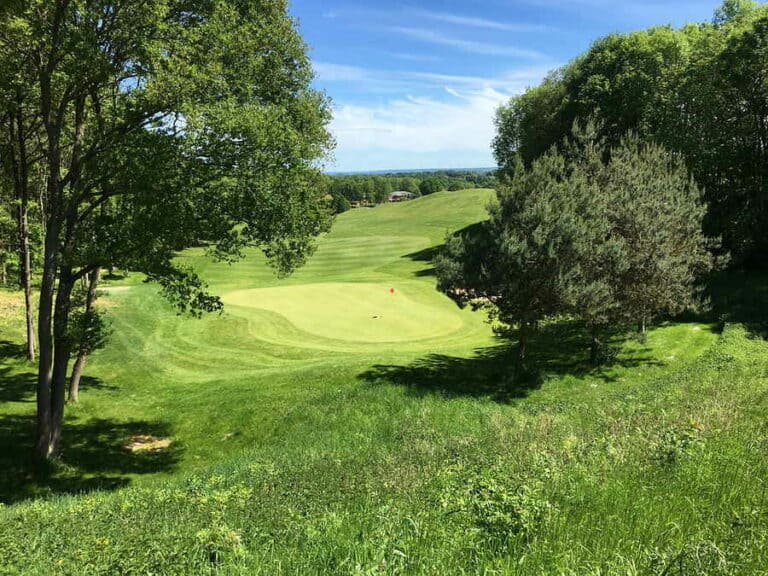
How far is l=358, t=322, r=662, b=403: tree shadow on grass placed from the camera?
49.8ft

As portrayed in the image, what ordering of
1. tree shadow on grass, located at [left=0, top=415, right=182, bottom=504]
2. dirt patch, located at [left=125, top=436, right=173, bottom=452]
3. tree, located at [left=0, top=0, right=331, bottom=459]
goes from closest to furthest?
1. tree, located at [left=0, top=0, right=331, bottom=459]
2. tree shadow on grass, located at [left=0, top=415, right=182, bottom=504]
3. dirt patch, located at [left=125, top=436, right=173, bottom=452]

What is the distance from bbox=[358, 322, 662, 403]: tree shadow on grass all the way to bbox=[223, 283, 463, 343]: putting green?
19.2ft

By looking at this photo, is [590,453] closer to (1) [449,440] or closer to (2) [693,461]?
(2) [693,461]

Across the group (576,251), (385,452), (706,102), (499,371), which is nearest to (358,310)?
(499,371)

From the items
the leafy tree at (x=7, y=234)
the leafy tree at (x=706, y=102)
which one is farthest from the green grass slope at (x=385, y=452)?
the leafy tree at (x=706, y=102)

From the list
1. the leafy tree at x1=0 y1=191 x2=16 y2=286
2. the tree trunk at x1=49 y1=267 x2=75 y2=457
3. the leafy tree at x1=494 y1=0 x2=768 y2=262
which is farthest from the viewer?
the leafy tree at x1=494 y1=0 x2=768 y2=262

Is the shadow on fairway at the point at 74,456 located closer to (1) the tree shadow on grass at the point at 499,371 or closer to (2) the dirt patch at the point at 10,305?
(1) the tree shadow on grass at the point at 499,371

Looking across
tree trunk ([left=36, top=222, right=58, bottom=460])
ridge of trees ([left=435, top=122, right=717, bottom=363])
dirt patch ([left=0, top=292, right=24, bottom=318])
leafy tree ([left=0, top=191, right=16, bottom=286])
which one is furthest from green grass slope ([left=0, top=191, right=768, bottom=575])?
leafy tree ([left=0, top=191, right=16, bottom=286])

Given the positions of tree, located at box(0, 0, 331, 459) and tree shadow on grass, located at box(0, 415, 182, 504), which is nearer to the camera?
tree, located at box(0, 0, 331, 459)

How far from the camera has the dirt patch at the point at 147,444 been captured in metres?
13.4

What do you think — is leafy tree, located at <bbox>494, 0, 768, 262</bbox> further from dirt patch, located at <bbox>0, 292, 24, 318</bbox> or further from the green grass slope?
dirt patch, located at <bbox>0, 292, 24, 318</bbox>

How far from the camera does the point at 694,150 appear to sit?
27297 millimetres

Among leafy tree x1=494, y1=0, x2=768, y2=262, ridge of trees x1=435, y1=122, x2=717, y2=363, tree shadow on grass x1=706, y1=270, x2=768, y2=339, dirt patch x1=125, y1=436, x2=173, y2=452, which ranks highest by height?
leafy tree x1=494, y1=0, x2=768, y2=262

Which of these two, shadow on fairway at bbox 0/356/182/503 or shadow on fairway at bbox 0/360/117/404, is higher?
shadow on fairway at bbox 0/360/117/404
